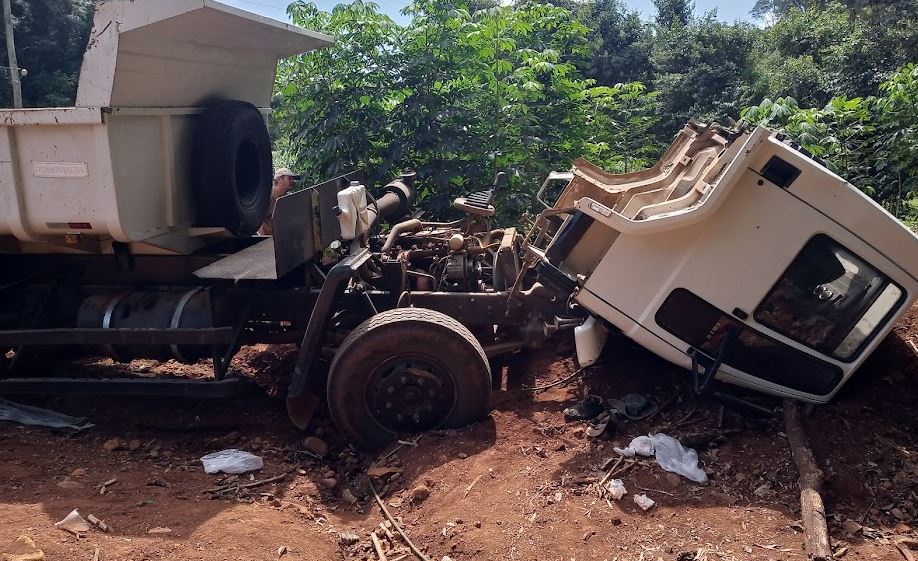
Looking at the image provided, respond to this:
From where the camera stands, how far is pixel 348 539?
12.5 ft

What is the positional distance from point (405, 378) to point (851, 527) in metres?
2.57

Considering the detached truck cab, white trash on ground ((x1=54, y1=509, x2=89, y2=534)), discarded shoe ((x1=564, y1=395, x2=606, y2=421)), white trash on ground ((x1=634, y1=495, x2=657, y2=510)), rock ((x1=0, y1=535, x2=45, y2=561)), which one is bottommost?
white trash on ground ((x1=54, y1=509, x2=89, y2=534))

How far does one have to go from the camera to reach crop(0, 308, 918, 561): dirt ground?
3555 millimetres

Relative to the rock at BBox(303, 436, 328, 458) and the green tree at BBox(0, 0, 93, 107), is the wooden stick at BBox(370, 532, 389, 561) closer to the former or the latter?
the rock at BBox(303, 436, 328, 458)

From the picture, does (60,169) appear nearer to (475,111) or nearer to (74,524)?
(74,524)

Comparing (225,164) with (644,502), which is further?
(225,164)

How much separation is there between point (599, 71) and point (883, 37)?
10610 mm

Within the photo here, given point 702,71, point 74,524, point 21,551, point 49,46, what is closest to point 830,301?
point 74,524

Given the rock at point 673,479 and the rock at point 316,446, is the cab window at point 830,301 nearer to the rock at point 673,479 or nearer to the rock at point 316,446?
the rock at point 673,479

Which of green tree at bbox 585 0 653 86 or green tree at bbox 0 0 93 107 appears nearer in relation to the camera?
green tree at bbox 0 0 93 107

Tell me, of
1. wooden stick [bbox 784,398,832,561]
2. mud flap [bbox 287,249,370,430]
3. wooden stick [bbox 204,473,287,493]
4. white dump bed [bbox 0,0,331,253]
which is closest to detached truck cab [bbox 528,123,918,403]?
wooden stick [bbox 784,398,832,561]

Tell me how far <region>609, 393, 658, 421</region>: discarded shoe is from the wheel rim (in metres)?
1.07

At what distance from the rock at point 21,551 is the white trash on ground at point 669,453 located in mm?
2970

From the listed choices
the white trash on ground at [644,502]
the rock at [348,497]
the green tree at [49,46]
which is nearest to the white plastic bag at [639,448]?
the white trash on ground at [644,502]
